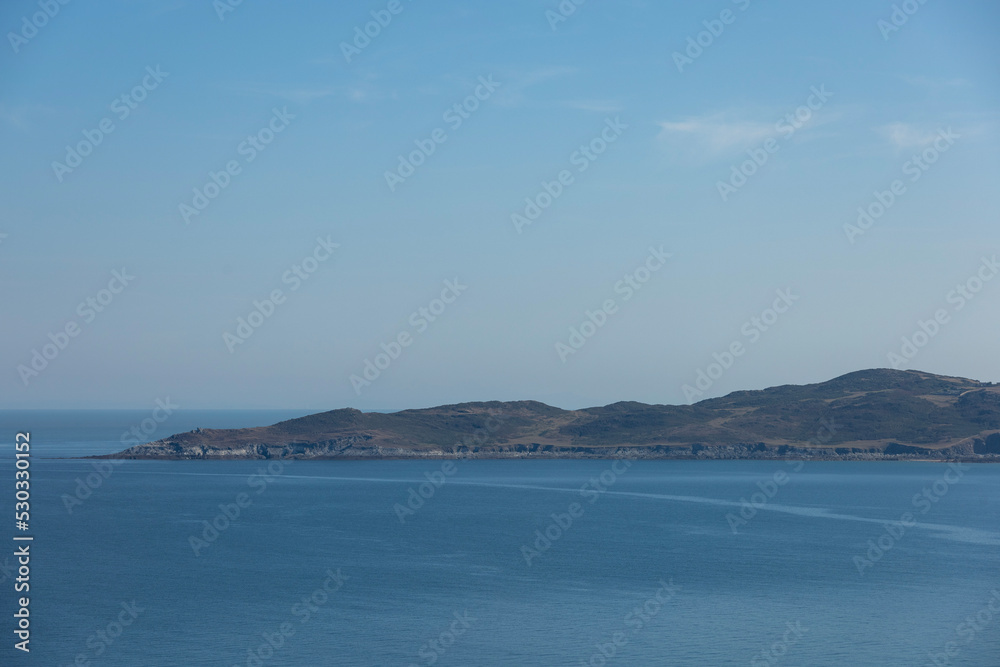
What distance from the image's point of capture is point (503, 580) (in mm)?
48500

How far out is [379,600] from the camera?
43938mm

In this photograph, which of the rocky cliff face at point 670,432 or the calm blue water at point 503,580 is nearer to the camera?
the calm blue water at point 503,580

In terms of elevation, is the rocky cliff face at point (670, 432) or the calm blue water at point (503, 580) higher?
the rocky cliff face at point (670, 432)

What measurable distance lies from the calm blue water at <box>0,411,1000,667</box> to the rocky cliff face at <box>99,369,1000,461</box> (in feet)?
136

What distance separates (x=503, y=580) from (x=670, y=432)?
9943 cm

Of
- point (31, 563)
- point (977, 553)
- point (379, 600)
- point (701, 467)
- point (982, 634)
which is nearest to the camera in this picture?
point (982, 634)

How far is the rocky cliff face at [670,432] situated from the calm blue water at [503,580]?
41.6 meters

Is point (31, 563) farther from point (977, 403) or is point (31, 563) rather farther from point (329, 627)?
point (977, 403)

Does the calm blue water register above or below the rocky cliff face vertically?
below

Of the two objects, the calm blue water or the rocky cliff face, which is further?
the rocky cliff face

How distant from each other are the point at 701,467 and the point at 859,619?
85.8 metres

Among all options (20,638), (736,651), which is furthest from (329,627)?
(736,651)

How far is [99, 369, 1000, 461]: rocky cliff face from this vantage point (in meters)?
131

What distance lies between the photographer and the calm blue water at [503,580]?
1453 inches
